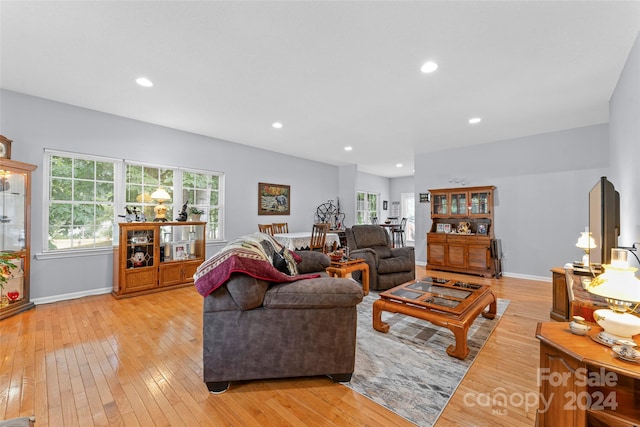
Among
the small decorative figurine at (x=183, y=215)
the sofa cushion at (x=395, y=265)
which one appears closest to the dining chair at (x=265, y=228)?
the small decorative figurine at (x=183, y=215)

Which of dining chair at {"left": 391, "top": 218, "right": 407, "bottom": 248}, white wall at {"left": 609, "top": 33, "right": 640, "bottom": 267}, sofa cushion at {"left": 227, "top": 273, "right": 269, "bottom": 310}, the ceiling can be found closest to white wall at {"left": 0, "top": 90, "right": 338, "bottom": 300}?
the ceiling

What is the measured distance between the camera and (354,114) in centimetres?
395

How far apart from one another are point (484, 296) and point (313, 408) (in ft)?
6.84

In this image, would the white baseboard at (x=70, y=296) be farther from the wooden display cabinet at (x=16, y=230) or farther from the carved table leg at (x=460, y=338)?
the carved table leg at (x=460, y=338)

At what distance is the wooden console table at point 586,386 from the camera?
1097mm

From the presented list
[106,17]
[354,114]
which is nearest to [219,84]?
[106,17]

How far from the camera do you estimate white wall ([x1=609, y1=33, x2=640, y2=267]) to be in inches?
92.0

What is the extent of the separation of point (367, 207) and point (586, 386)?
8.26 meters

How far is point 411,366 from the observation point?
6.84 feet

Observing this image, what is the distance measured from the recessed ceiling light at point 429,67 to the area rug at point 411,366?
266 cm

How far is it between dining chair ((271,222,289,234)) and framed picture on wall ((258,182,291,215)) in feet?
0.97

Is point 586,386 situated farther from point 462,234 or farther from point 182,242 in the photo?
point 182,242

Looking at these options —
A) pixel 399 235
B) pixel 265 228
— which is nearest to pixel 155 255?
pixel 265 228

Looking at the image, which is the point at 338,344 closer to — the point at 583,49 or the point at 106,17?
the point at 106,17
